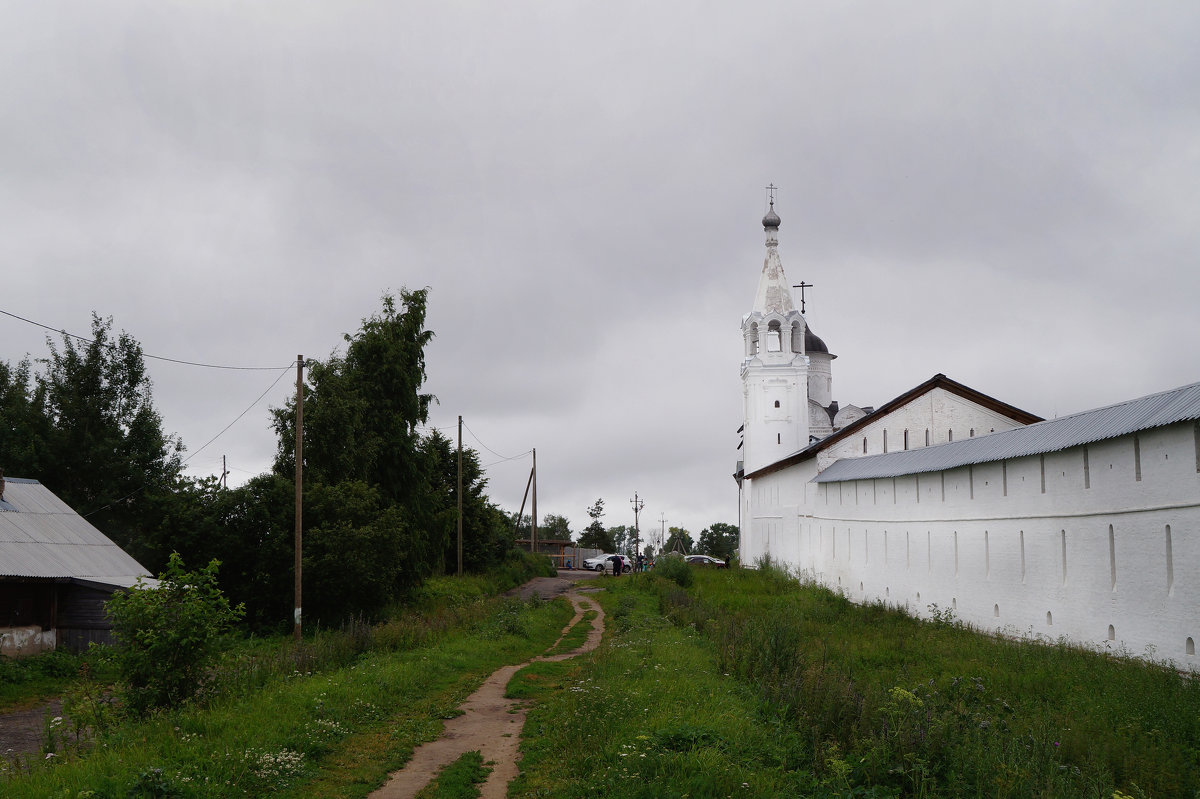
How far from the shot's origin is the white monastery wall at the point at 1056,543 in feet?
44.6

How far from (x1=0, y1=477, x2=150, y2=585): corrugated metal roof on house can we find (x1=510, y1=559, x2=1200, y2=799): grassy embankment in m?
11.2

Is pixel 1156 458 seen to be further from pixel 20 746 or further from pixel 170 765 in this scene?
pixel 20 746

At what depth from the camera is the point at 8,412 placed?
35094mm


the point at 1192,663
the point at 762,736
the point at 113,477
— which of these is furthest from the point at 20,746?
the point at 113,477

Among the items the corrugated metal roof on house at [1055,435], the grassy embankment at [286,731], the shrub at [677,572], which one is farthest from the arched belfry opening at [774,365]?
the grassy embankment at [286,731]

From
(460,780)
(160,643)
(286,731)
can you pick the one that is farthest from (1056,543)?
(160,643)

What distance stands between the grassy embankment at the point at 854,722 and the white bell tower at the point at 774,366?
96.2 ft

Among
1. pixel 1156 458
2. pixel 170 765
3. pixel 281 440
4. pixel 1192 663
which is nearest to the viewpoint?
pixel 170 765

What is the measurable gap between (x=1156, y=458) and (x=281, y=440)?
85.9ft

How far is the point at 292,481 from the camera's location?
27344 mm

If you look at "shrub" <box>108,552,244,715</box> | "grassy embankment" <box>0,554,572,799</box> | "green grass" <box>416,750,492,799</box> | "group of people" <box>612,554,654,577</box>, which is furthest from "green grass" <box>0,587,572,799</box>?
"group of people" <box>612,554,654,577</box>

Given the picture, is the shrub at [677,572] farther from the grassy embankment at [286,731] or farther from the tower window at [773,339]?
the grassy embankment at [286,731]

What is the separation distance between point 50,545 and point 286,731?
1509 centimetres

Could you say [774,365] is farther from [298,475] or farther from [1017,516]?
[298,475]
